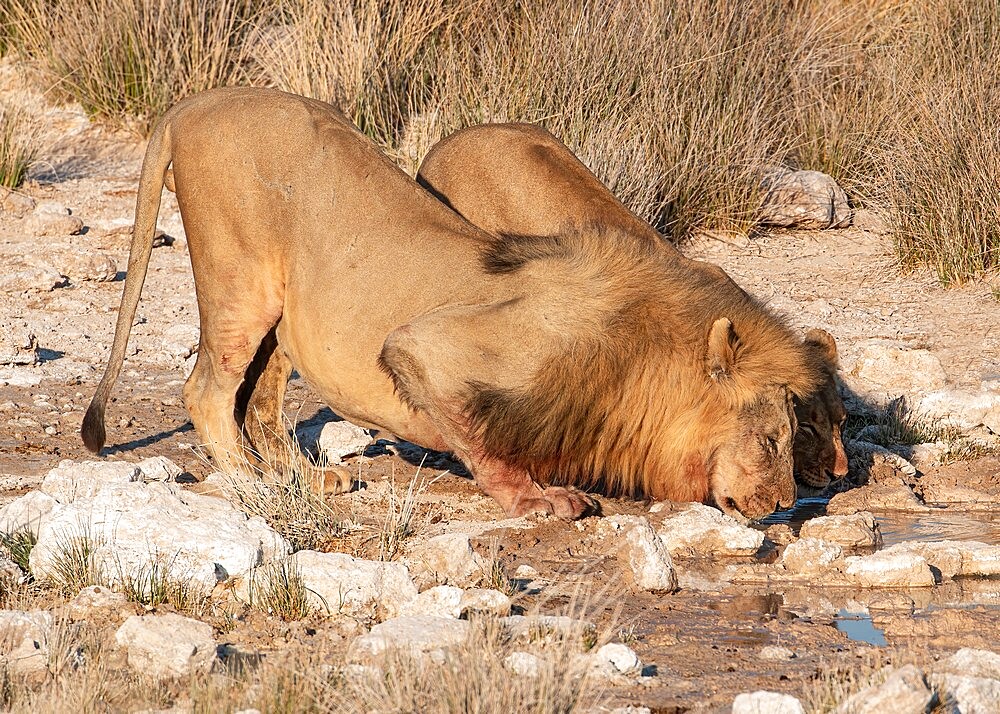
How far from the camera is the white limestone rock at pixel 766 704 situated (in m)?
3.38

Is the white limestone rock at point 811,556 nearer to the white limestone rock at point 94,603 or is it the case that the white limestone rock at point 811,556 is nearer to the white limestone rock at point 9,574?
the white limestone rock at point 94,603

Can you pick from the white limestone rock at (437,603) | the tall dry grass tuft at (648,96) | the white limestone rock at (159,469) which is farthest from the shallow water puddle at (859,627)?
the tall dry grass tuft at (648,96)

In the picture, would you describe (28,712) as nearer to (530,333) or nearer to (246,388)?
(530,333)

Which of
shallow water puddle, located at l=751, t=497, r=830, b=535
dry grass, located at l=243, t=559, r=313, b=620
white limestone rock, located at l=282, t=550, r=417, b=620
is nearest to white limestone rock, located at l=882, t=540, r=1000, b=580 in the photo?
shallow water puddle, located at l=751, t=497, r=830, b=535

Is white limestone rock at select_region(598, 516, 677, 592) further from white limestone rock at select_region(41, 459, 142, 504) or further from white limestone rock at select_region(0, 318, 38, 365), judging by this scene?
white limestone rock at select_region(0, 318, 38, 365)

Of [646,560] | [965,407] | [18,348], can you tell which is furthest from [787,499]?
[18,348]

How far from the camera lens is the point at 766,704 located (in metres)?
3.40

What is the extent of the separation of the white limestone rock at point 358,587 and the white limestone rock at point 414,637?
0.23 metres

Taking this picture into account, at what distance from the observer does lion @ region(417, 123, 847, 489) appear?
565 cm

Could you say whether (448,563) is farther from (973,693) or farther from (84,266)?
(84,266)

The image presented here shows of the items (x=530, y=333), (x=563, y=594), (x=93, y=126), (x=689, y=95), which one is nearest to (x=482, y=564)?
(x=563, y=594)

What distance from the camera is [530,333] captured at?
5.12m

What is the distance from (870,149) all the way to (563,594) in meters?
6.89

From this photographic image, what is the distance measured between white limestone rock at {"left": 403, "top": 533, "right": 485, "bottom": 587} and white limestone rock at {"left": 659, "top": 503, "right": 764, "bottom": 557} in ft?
2.64
